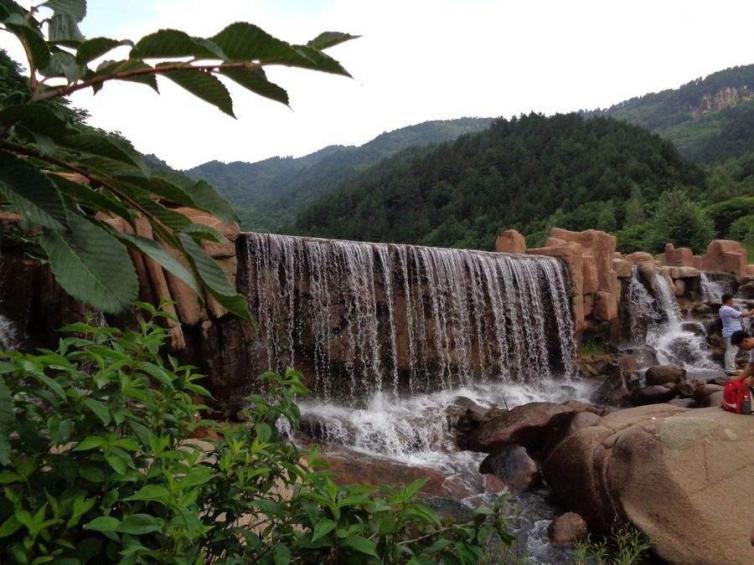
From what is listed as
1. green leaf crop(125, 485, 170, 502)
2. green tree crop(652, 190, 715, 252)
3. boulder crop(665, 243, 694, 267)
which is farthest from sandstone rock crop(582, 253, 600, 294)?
green tree crop(652, 190, 715, 252)

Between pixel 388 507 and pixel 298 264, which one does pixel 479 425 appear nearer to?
pixel 298 264

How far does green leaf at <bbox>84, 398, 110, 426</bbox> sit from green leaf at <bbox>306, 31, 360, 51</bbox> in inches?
35.2

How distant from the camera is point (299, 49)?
2.41 ft

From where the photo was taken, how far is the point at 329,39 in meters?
0.80

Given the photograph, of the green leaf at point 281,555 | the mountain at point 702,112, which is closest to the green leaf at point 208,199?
the green leaf at point 281,555

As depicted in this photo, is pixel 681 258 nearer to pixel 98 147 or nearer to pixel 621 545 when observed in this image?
pixel 621 545

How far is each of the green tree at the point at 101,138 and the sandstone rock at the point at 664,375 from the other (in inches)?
515

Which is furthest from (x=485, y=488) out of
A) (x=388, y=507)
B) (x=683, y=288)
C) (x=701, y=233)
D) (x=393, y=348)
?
(x=701, y=233)

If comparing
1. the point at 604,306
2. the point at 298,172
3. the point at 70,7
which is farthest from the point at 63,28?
the point at 298,172

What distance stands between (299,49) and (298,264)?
1005 centimetres

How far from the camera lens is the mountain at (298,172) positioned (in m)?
88.9

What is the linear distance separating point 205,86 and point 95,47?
0.52ft

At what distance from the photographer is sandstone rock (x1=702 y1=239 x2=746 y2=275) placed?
1998 centimetres

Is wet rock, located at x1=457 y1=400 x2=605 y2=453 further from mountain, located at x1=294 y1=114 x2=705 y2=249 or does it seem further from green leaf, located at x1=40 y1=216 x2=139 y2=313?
mountain, located at x1=294 y1=114 x2=705 y2=249
